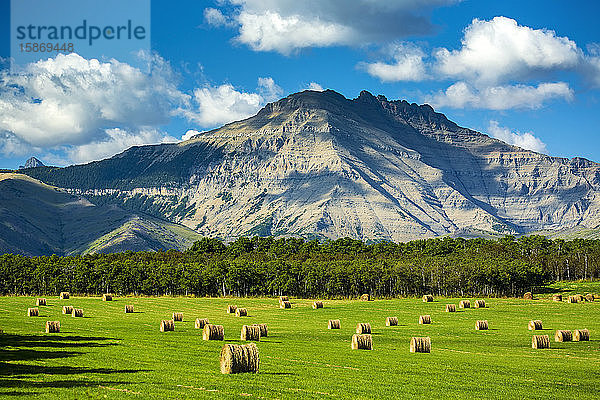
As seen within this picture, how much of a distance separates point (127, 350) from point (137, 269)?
12819cm

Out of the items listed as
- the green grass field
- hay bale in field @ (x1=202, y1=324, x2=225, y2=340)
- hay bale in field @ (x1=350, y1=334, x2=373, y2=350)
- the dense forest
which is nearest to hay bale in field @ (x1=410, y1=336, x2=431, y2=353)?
the green grass field

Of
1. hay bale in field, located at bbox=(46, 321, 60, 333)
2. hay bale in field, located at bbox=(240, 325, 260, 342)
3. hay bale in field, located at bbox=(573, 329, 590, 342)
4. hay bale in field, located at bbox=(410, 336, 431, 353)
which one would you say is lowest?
hay bale in field, located at bbox=(573, 329, 590, 342)

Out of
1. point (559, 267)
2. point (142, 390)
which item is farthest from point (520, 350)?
point (559, 267)

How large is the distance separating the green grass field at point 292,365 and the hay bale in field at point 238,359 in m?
0.50

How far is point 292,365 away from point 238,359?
5.73 metres

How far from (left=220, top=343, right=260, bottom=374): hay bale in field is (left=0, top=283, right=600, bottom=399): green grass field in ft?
1.63

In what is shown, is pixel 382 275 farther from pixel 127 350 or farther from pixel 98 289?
pixel 127 350

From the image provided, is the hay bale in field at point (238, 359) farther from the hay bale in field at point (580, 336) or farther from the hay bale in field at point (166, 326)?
the hay bale in field at point (580, 336)

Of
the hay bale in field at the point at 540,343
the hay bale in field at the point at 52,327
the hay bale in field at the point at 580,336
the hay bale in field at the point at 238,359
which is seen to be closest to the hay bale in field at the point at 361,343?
the hay bale in field at the point at 540,343

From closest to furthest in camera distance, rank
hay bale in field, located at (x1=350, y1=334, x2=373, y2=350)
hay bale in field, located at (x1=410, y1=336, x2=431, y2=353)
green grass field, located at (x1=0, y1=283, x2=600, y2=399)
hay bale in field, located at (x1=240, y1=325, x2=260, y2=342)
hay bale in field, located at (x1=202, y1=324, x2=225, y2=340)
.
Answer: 1. green grass field, located at (x1=0, y1=283, x2=600, y2=399)
2. hay bale in field, located at (x1=410, y1=336, x2=431, y2=353)
3. hay bale in field, located at (x1=350, y1=334, x2=373, y2=350)
4. hay bale in field, located at (x1=202, y1=324, x2=225, y2=340)
5. hay bale in field, located at (x1=240, y1=325, x2=260, y2=342)

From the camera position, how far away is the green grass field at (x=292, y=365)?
2542 cm

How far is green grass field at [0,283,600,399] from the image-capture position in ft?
83.4

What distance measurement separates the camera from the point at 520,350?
46.1m

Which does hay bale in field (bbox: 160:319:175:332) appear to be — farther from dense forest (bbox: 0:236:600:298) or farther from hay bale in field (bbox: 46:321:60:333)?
dense forest (bbox: 0:236:600:298)
